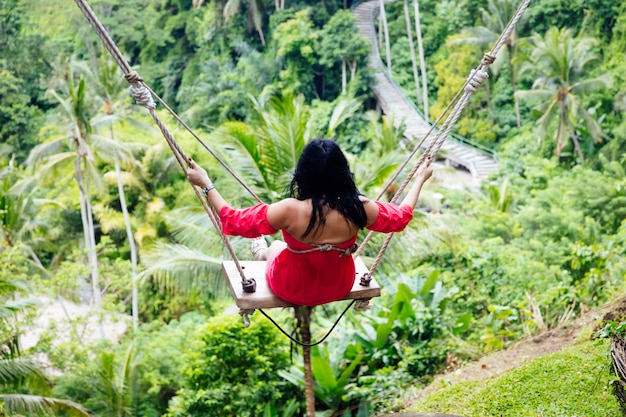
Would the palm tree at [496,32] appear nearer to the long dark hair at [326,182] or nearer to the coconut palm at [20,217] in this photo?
the coconut palm at [20,217]

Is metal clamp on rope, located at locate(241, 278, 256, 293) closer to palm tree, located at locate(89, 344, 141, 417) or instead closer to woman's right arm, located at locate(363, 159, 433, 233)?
woman's right arm, located at locate(363, 159, 433, 233)

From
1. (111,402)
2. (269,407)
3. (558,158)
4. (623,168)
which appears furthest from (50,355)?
(558,158)

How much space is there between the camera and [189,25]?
2736 centimetres

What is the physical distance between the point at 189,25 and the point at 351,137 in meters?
9.71

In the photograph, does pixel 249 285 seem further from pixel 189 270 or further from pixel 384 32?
pixel 384 32

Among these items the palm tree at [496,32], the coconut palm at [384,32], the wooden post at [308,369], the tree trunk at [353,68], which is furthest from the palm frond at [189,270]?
the coconut palm at [384,32]

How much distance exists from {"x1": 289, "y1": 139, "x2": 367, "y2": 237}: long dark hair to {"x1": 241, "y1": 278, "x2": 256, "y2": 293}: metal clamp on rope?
445mm

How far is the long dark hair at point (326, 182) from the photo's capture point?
2742 mm

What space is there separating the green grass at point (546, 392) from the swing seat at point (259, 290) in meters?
1.49

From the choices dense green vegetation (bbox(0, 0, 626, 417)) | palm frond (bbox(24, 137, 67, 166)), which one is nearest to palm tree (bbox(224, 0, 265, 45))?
dense green vegetation (bbox(0, 0, 626, 417))

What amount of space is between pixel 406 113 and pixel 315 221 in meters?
20.1

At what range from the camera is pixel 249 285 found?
314cm

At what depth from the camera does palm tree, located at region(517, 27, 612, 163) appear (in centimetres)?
1658

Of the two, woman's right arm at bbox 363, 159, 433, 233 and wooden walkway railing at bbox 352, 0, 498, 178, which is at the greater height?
woman's right arm at bbox 363, 159, 433, 233
